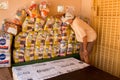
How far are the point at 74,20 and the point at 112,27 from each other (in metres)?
0.65

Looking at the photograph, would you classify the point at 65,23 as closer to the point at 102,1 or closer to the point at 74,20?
the point at 74,20

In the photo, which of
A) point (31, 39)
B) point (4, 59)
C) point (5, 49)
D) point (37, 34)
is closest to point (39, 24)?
point (37, 34)

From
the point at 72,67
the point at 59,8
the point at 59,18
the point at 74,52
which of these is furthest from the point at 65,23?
the point at 72,67

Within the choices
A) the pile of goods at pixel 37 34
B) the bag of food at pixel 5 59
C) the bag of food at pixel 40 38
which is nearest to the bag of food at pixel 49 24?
the pile of goods at pixel 37 34

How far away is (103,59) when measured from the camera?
2.62 m

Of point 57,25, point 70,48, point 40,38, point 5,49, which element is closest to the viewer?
point 5,49

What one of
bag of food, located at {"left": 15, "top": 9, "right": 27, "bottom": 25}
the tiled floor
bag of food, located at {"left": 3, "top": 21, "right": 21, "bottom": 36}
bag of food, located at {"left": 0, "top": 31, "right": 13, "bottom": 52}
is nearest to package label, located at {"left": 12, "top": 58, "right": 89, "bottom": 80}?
the tiled floor

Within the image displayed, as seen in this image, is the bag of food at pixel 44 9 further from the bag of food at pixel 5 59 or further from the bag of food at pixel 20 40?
the bag of food at pixel 5 59

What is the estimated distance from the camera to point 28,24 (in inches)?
87.0

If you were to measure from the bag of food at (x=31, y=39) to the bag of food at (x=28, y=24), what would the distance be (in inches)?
2.7

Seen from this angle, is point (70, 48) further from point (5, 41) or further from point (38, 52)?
point (5, 41)

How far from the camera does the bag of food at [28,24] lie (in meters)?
2.19

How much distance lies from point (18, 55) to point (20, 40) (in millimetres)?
230

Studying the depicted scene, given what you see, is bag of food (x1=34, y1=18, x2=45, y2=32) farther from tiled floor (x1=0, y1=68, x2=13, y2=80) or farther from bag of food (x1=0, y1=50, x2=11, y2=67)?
tiled floor (x1=0, y1=68, x2=13, y2=80)
